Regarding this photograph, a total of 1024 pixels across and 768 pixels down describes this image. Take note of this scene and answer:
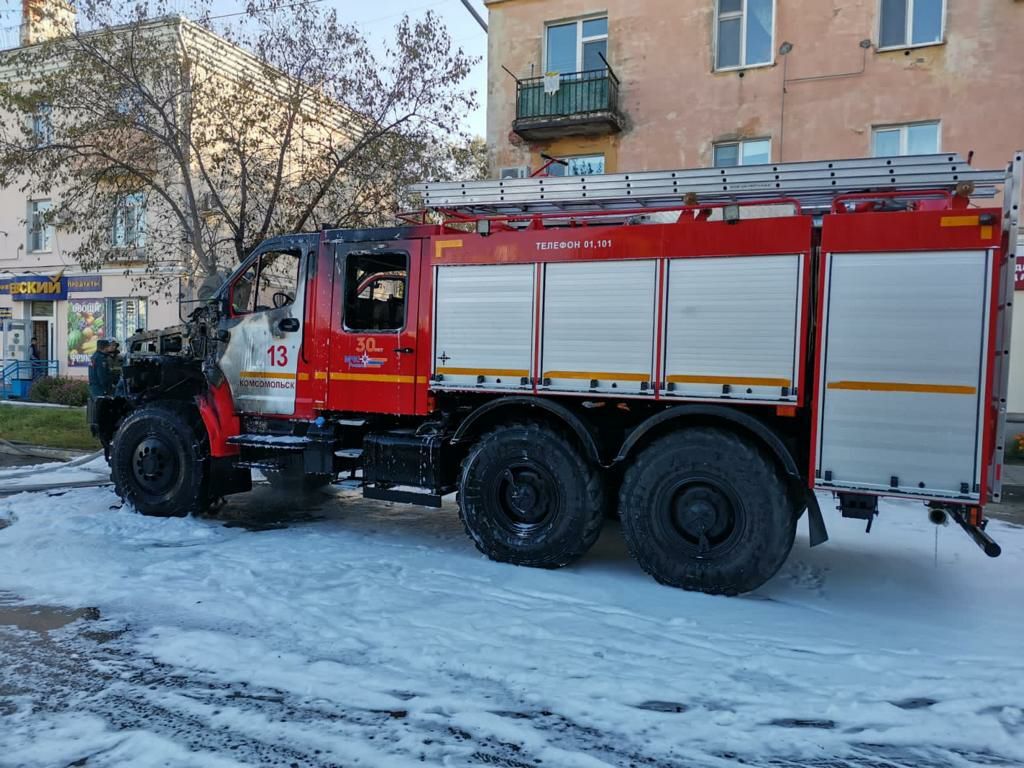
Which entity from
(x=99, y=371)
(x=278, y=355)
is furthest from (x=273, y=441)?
(x=99, y=371)

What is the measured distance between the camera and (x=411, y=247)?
682 cm

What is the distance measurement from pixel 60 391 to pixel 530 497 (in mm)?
19513

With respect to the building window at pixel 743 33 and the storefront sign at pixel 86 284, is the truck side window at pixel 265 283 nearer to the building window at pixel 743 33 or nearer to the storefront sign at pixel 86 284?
the building window at pixel 743 33

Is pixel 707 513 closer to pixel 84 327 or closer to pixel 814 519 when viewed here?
pixel 814 519

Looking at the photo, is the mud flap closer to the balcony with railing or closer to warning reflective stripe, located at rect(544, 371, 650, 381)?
warning reflective stripe, located at rect(544, 371, 650, 381)

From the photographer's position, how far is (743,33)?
16.5 meters

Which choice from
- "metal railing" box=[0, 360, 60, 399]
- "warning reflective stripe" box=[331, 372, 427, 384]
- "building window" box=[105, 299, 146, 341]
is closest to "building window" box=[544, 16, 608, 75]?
"warning reflective stripe" box=[331, 372, 427, 384]

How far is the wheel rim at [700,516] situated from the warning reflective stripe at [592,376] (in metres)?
0.84

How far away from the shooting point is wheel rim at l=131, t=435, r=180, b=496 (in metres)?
7.76

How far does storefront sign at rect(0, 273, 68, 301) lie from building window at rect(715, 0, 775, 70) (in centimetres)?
2173

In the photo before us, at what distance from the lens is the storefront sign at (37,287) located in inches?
987

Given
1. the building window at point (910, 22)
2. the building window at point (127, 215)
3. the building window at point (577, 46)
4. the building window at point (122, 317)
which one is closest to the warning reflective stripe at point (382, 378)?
the building window at point (127, 215)

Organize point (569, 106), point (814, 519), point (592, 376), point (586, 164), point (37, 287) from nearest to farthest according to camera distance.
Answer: point (814, 519) < point (592, 376) < point (569, 106) < point (586, 164) < point (37, 287)

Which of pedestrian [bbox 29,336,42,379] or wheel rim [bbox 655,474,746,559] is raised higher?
pedestrian [bbox 29,336,42,379]
